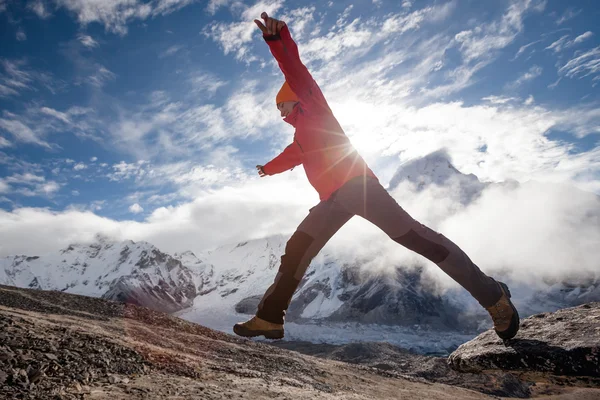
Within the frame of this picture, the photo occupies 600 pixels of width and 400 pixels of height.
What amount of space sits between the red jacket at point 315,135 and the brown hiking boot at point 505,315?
1980 mm

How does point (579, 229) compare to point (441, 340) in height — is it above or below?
above

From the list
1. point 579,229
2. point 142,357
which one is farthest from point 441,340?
point 142,357

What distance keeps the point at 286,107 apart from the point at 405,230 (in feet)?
6.00

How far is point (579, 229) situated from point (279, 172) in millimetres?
207799

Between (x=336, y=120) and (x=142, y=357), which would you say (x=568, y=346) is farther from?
(x=142, y=357)

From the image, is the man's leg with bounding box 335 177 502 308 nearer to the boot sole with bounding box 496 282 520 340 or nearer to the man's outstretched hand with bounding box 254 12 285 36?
the boot sole with bounding box 496 282 520 340

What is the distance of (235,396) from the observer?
19.2 feet

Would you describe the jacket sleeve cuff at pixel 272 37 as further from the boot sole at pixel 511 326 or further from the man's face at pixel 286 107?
the boot sole at pixel 511 326

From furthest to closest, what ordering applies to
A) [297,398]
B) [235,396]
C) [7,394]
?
1. [297,398]
2. [235,396]
3. [7,394]

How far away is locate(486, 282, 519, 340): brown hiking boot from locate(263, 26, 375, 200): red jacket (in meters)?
1.98

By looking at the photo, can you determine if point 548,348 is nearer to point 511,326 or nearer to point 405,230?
point 511,326

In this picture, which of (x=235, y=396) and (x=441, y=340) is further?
(x=441, y=340)

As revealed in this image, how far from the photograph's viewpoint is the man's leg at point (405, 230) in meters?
3.71

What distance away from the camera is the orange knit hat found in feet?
13.4
